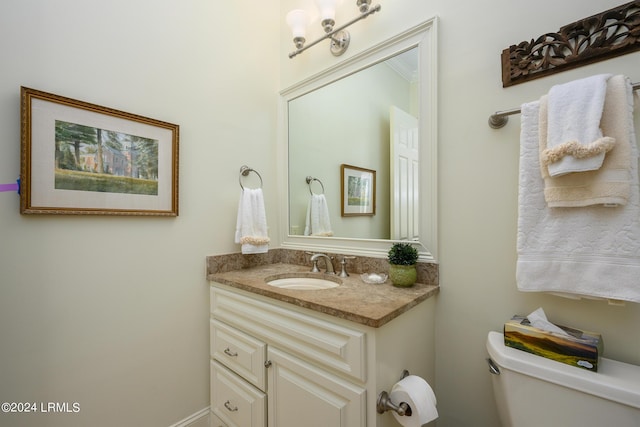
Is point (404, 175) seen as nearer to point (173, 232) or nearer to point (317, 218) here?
point (317, 218)

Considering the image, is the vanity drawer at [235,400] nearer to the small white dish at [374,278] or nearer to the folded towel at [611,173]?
the small white dish at [374,278]

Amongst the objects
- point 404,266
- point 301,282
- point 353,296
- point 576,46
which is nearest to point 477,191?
point 404,266

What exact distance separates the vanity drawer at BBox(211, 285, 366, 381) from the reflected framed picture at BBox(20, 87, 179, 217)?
0.55 meters

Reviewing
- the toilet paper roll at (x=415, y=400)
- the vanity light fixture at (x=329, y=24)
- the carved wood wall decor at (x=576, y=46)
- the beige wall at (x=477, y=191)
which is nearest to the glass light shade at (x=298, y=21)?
the vanity light fixture at (x=329, y=24)

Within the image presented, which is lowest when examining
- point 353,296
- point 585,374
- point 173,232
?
point 585,374

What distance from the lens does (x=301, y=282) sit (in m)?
1.44

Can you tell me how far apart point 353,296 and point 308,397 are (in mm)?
374

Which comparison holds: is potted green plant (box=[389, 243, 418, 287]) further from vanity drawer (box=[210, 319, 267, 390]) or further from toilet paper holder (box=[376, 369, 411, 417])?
vanity drawer (box=[210, 319, 267, 390])

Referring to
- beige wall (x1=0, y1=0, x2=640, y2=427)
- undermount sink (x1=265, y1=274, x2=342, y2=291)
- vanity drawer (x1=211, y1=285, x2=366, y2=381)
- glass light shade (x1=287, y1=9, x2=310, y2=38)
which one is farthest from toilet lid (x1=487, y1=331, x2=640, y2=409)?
glass light shade (x1=287, y1=9, x2=310, y2=38)

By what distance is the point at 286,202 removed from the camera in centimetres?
173

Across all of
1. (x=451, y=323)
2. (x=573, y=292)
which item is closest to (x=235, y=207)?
(x=451, y=323)

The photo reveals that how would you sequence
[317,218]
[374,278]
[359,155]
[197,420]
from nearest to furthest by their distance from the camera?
[374,278] < [197,420] < [359,155] < [317,218]

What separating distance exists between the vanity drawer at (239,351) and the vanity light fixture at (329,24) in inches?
58.8

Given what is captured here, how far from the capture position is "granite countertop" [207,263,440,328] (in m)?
0.82
